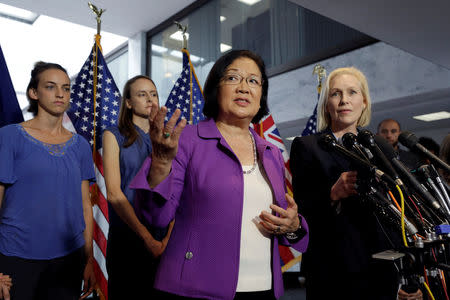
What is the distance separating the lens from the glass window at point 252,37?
5.76 metres

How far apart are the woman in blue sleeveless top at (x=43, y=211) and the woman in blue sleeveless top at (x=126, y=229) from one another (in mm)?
166

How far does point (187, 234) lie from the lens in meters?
1.16

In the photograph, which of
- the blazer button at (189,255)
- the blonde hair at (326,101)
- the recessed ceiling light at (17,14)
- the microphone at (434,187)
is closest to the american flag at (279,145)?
the blonde hair at (326,101)

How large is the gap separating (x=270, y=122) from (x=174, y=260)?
297 cm

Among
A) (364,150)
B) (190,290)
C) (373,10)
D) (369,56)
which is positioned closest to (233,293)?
(190,290)

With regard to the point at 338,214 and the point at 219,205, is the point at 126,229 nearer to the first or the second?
the point at 219,205

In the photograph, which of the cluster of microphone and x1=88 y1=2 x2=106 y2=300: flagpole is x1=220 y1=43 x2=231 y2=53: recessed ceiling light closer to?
x1=88 y1=2 x2=106 y2=300: flagpole

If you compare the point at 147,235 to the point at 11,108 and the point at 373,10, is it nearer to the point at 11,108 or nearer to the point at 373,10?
the point at 11,108

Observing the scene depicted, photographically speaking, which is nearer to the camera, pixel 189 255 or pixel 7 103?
pixel 189 255

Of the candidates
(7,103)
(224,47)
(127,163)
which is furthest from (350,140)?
(224,47)

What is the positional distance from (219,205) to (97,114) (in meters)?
2.35

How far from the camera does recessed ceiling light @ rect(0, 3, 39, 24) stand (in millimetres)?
8422

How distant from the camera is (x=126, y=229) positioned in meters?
1.85

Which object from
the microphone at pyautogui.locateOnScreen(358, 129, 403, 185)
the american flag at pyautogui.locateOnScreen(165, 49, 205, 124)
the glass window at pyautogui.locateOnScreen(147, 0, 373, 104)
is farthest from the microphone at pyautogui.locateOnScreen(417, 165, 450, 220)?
the glass window at pyautogui.locateOnScreen(147, 0, 373, 104)
